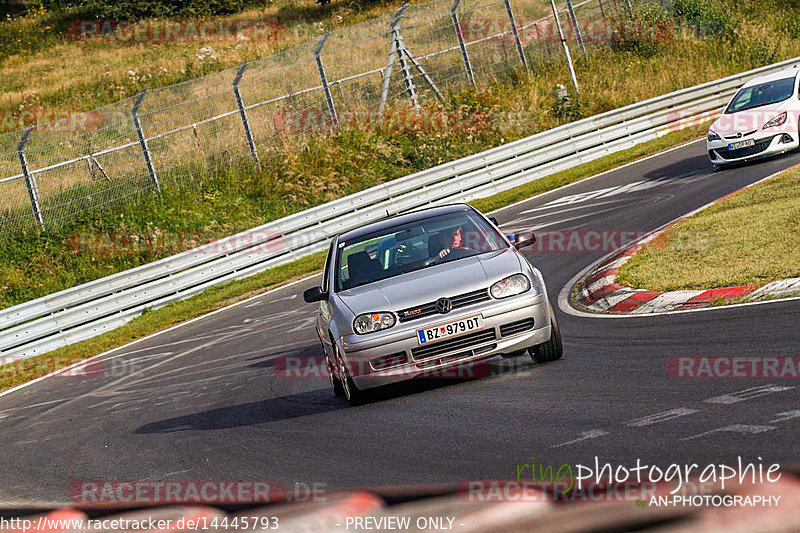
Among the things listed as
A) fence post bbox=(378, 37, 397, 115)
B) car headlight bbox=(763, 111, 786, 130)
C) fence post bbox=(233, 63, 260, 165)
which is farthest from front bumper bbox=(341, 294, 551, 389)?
fence post bbox=(378, 37, 397, 115)

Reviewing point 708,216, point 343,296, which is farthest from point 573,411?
point 708,216

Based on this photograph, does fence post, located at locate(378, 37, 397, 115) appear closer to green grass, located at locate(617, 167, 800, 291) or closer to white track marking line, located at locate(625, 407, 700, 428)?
green grass, located at locate(617, 167, 800, 291)

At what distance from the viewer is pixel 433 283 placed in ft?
27.6

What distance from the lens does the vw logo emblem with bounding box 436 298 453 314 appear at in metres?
8.07

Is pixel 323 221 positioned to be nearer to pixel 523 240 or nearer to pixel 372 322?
pixel 523 240

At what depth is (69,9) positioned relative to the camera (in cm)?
5803

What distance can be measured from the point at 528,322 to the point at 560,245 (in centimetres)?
838

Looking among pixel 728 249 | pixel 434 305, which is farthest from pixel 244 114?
pixel 434 305

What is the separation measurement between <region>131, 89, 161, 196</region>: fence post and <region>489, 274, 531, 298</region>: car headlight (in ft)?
61.1

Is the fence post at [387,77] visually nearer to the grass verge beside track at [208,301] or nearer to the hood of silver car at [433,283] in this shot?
the grass verge beside track at [208,301]

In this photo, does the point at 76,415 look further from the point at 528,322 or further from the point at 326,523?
the point at 326,523

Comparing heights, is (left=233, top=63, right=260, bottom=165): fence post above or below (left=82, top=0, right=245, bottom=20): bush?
below

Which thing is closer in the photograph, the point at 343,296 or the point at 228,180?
the point at 343,296

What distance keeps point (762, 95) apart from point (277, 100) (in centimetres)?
1352
